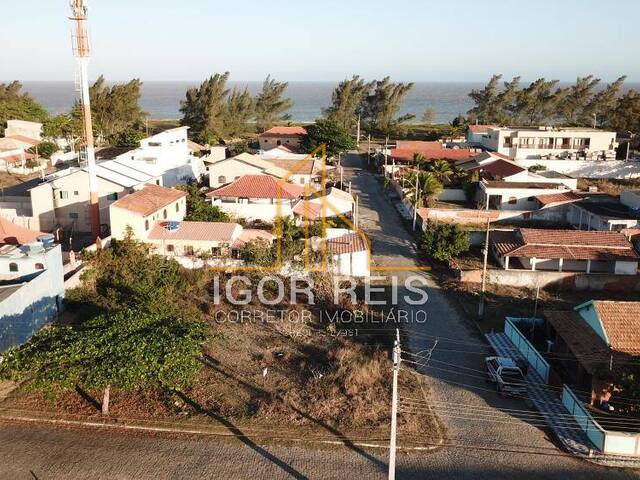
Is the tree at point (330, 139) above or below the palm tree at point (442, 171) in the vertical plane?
above

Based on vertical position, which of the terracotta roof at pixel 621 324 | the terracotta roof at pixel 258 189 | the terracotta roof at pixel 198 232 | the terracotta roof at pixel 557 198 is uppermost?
the terracotta roof at pixel 258 189

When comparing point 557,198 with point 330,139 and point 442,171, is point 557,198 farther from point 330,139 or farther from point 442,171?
point 330,139

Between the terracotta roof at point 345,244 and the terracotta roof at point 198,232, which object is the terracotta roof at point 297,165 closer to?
the terracotta roof at point 345,244

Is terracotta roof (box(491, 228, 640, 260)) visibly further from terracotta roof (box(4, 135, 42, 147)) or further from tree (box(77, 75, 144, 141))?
tree (box(77, 75, 144, 141))

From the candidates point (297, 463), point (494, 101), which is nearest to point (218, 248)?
point (297, 463)

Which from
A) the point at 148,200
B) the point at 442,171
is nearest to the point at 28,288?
the point at 148,200

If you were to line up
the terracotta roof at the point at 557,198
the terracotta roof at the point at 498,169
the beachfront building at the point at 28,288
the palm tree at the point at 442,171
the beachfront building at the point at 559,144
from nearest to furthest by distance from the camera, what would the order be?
the beachfront building at the point at 28,288 < the terracotta roof at the point at 557,198 < the palm tree at the point at 442,171 < the terracotta roof at the point at 498,169 < the beachfront building at the point at 559,144

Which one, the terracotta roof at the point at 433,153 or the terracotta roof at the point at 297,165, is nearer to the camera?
the terracotta roof at the point at 297,165

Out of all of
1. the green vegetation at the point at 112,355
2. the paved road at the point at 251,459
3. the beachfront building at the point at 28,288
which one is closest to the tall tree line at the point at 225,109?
the beachfront building at the point at 28,288
